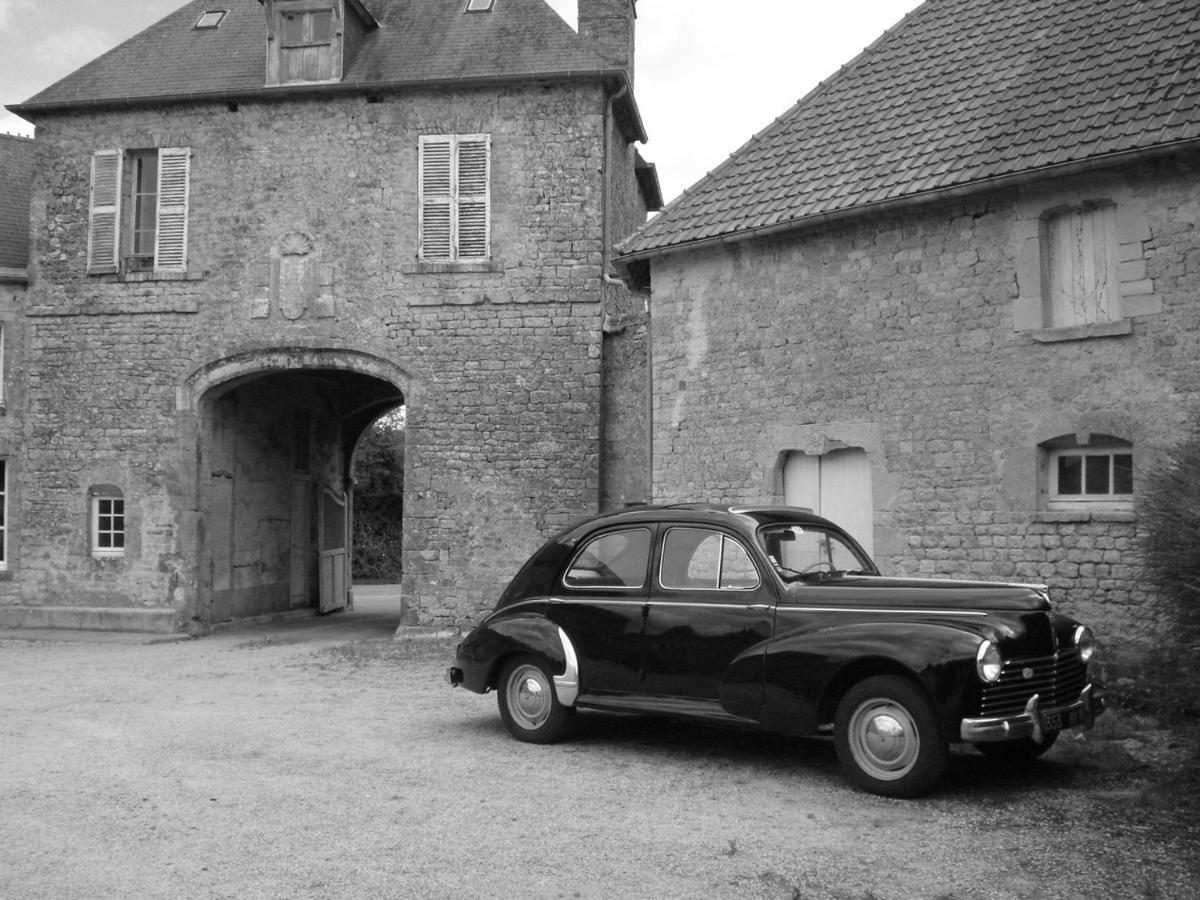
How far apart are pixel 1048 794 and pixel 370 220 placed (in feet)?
40.8

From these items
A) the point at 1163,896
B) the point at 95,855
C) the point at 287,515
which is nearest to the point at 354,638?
the point at 287,515

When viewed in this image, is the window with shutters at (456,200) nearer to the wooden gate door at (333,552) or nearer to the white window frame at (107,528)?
the white window frame at (107,528)

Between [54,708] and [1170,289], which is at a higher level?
[1170,289]

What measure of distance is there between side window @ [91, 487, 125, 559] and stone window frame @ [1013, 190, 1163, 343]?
12.6 metres

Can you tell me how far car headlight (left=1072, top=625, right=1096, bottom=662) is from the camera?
6.58 metres

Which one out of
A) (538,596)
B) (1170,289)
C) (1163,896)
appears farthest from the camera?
(1170,289)

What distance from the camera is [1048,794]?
6.12 m

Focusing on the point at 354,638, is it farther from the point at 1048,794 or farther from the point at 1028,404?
the point at 1048,794

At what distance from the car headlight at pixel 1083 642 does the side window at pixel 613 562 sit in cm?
259

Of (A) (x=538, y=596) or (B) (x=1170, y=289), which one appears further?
(B) (x=1170, y=289)

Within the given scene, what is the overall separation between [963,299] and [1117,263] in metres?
1.38

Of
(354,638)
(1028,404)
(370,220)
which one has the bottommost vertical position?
(354,638)

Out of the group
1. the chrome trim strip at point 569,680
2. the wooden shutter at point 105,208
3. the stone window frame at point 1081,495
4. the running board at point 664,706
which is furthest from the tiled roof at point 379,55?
the running board at point 664,706

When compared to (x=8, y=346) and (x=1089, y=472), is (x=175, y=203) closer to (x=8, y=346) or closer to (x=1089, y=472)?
(x=8, y=346)
